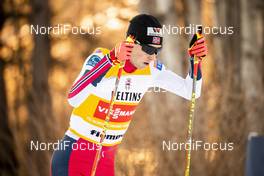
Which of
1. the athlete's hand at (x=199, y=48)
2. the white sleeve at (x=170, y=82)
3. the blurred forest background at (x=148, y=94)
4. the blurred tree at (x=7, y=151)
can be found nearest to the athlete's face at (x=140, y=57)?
the white sleeve at (x=170, y=82)

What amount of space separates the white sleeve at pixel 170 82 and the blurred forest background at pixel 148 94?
233 cm

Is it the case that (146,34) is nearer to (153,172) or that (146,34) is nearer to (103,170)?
(103,170)

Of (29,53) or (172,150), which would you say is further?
(29,53)

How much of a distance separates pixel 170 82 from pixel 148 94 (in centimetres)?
646

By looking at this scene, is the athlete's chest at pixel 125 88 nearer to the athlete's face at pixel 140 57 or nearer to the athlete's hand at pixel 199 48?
the athlete's face at pixel 140 57

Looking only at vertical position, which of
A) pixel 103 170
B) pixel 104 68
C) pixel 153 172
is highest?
pixel 104 68

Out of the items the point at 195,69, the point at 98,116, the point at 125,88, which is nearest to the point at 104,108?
the point at 98,116

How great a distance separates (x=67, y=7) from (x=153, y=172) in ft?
48.5

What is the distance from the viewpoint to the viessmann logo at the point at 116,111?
520cm

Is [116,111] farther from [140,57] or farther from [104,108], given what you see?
[140,57]

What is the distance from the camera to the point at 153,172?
7.89m

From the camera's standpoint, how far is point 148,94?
1192 cm

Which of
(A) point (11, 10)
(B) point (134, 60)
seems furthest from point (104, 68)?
(A) point (11, 10)

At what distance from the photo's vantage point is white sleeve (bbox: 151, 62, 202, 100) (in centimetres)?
540
